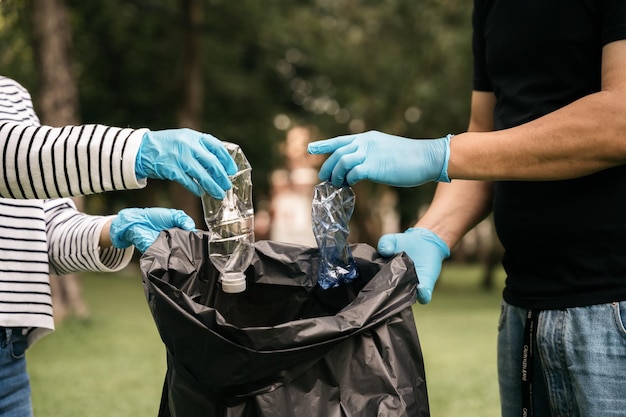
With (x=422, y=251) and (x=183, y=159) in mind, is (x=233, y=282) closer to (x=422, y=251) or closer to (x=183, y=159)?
(x=183, y=159)

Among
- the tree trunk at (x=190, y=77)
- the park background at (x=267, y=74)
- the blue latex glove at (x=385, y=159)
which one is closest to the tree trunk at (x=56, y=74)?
the park background at (x=267, y=74)

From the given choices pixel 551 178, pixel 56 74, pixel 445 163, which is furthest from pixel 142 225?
pixel 56 74

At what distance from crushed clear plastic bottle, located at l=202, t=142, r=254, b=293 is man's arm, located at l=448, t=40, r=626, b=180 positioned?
55 centimetres

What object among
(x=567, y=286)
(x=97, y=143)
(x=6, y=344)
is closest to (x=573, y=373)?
(x=567, y=286)

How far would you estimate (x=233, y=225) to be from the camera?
1.72 m

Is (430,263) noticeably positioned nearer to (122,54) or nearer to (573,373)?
(573,373)

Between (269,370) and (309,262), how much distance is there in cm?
48

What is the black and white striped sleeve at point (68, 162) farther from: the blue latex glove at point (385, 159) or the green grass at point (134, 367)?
the green grass at point (134, 367)

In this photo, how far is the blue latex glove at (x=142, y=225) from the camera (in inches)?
72.4

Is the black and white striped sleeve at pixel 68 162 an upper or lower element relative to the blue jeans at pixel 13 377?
upper

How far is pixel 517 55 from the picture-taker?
1.71m

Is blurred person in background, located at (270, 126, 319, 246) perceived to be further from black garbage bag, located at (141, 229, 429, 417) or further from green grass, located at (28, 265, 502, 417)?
black garbage bag, located at (141, 229, 429, 417)

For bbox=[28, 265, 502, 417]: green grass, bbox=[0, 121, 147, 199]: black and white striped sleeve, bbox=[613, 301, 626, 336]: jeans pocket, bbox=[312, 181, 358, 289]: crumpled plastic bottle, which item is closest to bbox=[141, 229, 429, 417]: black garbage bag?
bbox=[312, 181, 358, 289]: crumpled plastic bottle

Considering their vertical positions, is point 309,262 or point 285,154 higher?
point 309,262
